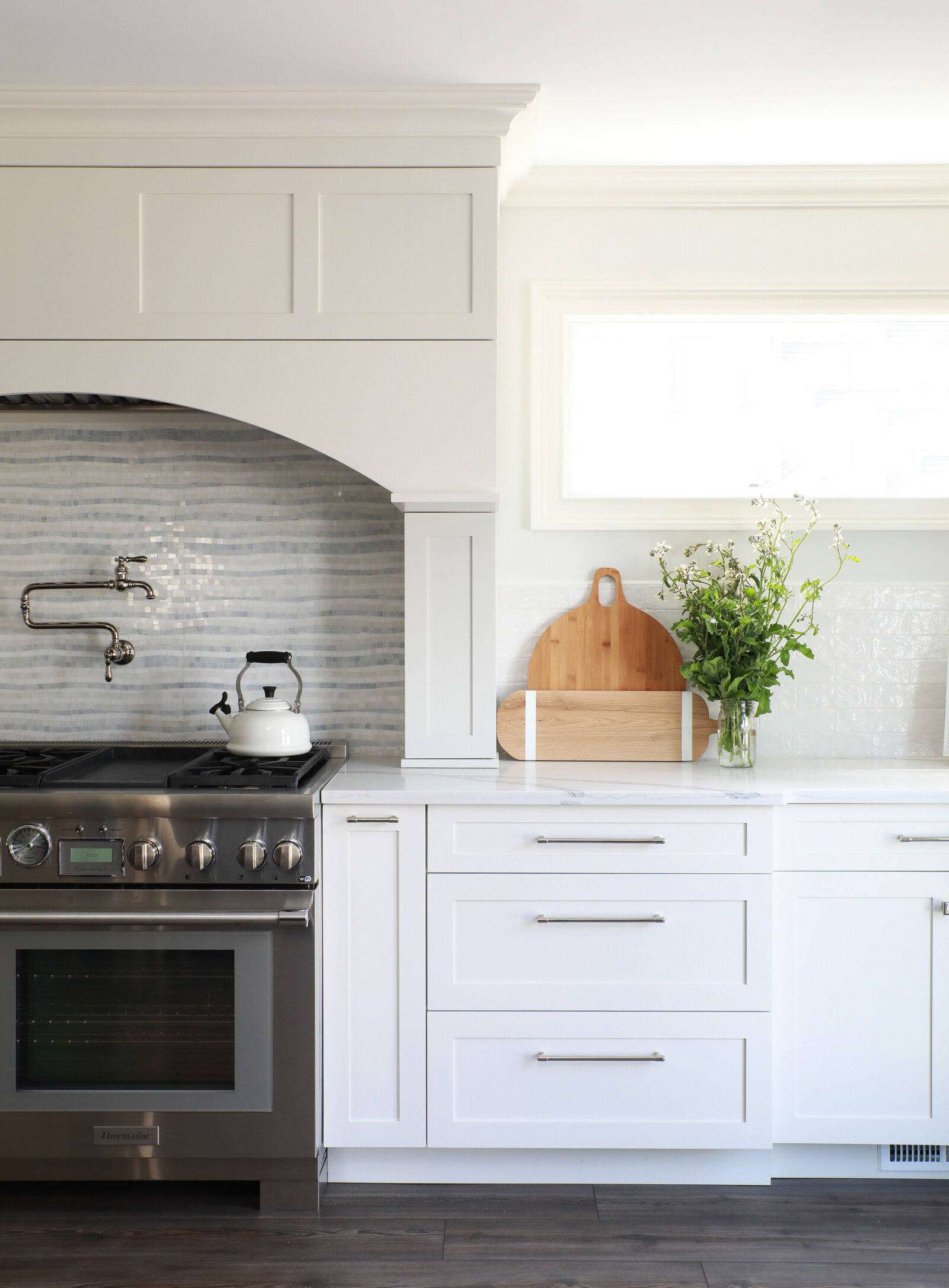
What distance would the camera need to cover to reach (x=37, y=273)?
230 cm

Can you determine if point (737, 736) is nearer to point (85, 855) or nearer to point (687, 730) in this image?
point (687, 730)

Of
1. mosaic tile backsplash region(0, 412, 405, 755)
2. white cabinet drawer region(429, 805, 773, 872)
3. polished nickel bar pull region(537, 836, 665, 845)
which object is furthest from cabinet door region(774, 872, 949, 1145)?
mosaic tile backsplash region(0, 412, 405, 755)

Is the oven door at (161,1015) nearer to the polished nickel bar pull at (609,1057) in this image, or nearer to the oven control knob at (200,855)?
the oven control knob at (200,855)

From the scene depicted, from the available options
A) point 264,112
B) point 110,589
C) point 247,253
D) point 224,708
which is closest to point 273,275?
point 247,253

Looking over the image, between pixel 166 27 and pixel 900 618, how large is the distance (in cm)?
241

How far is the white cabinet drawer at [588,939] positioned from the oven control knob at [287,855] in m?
0.31

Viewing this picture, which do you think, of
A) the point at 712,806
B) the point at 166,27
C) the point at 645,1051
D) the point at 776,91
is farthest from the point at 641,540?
the point at 166,27

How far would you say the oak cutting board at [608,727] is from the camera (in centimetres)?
262

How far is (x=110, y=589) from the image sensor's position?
265 cm

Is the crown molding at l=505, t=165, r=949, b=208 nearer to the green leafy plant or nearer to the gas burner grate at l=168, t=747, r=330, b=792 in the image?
the green leafy plant

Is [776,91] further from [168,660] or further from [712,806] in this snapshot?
[168,660]

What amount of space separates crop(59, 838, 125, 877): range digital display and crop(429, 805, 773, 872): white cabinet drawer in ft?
2.25

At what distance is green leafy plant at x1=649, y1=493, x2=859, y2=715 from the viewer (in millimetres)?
2467

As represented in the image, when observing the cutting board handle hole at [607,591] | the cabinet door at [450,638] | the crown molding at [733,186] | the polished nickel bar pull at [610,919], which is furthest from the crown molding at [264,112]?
the polished nickel bar pull at [610,919]
